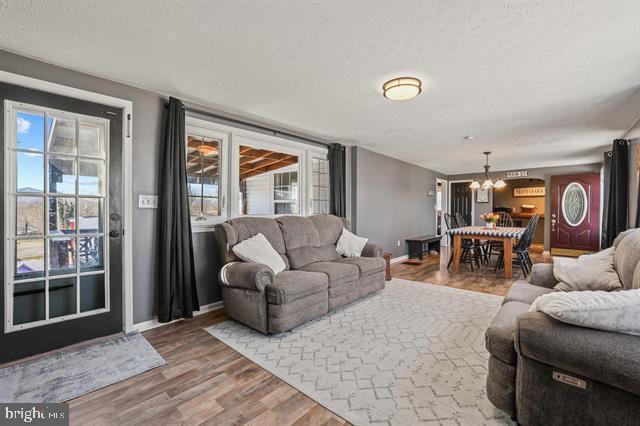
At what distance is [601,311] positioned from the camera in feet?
4.02

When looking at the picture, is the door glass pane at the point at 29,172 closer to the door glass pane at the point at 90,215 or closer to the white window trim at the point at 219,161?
the door glass pane at the point at 90,215

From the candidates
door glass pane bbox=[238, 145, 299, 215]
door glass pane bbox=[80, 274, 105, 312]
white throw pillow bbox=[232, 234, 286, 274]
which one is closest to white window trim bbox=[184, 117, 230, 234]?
door glass pane bbox=[238, 145, 299, 215]

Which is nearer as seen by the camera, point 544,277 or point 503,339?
point 503,339

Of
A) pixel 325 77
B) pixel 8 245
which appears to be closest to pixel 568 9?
pixel 325 77

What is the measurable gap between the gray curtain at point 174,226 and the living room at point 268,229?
0.02 m

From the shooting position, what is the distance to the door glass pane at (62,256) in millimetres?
2373

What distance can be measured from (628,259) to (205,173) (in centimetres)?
382

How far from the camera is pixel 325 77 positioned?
2.57 m

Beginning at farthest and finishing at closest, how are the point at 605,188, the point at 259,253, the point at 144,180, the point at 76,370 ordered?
the point at 605,188
the point at 259,253
the point at 144,180
the point at 76,370

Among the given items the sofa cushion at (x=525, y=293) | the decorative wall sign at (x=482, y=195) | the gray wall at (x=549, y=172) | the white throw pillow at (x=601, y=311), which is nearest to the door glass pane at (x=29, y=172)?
the white throw pillow at (x=601, y=311)

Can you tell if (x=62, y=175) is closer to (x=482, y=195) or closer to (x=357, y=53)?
(x=357, y=53)

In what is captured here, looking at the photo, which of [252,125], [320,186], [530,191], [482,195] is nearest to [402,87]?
[252,125]

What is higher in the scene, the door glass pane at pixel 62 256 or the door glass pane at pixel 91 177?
the door glass pane at pixel 91 177

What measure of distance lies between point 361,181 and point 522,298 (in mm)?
3424
